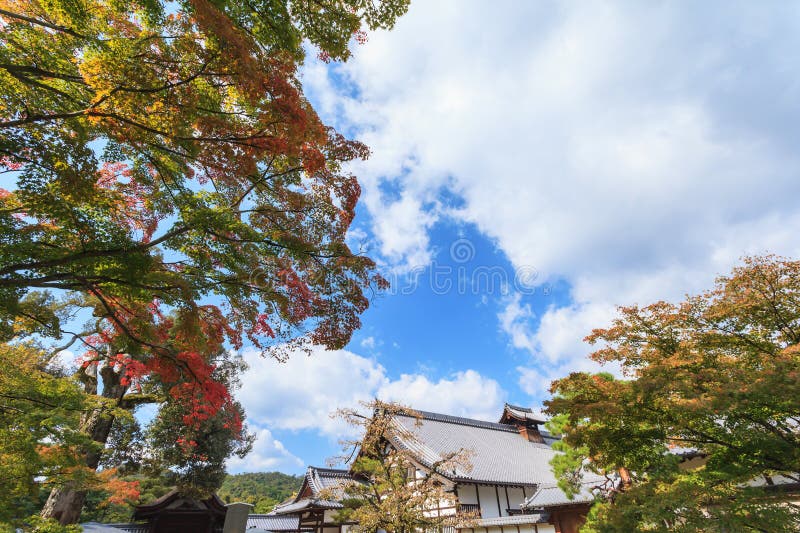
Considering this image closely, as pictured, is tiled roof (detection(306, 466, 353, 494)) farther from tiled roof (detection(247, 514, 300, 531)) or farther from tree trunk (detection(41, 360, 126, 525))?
tree trunk (detection(41, 360, 126, 525))

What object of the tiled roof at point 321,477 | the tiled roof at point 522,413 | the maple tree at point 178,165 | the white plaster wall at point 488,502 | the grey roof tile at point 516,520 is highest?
the tiled roof at point 522,413

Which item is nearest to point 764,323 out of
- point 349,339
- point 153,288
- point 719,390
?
point 719,390

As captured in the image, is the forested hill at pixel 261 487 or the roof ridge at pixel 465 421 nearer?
the roof ridge at pixel 465 421

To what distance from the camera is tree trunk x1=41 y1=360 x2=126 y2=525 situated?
10.8 metres

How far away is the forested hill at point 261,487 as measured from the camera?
150ft

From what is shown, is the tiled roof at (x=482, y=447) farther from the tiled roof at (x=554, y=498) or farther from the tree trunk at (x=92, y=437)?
the tree trunk at (x=92, y=437)

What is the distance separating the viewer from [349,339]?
6762mm

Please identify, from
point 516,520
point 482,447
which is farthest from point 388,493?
point 482,447

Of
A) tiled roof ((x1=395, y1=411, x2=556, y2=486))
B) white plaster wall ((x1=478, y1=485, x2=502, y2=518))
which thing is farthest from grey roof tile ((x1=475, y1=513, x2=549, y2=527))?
tiled roof ((x1=395, y1=411, x2=556, y2=486))

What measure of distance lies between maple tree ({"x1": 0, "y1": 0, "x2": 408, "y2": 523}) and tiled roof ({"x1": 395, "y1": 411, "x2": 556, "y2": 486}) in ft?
36.1

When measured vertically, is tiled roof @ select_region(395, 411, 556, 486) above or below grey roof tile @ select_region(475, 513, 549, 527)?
above

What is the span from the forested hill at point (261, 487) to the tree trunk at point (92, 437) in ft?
117

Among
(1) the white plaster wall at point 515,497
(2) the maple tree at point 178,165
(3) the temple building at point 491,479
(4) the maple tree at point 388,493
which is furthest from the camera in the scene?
(1) the white plaster wall at point 515,497

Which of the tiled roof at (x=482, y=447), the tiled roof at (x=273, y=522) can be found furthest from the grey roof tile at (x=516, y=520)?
the tiled roof at (x=273, y=522)
